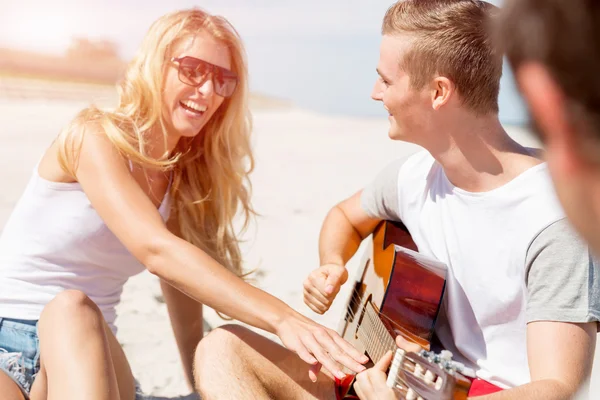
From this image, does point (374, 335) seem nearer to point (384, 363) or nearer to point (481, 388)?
point (481, 388)

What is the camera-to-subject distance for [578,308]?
2.35 m

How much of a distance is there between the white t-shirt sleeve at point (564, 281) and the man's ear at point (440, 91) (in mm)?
668

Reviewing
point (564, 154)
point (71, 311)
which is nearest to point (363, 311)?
point (71, 311)

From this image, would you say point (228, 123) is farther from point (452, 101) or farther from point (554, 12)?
point (554, 12)

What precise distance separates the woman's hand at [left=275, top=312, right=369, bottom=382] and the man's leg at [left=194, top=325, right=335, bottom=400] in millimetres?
166

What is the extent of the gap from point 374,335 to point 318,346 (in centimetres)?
38

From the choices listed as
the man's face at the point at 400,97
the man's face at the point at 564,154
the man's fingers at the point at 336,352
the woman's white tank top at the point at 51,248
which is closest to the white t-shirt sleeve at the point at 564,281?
the man's fingers at the point at 336,352

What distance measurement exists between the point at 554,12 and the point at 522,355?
195 centimetres

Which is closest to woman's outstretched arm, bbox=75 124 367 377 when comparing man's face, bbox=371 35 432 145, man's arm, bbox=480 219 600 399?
man's arm, bbox=480 219 600 399

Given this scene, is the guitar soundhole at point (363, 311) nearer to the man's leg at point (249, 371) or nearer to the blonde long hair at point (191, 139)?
the man's leg at point (249, 371)

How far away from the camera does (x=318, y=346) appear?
2.66 metres

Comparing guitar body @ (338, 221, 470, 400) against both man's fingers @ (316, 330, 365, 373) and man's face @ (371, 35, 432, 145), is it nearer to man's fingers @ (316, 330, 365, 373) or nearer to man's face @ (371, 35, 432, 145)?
man's fingers @ (316, 330, 365, 373)

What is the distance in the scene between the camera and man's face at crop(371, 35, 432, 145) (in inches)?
115

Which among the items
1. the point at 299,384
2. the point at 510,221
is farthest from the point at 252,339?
the point at 510,221
